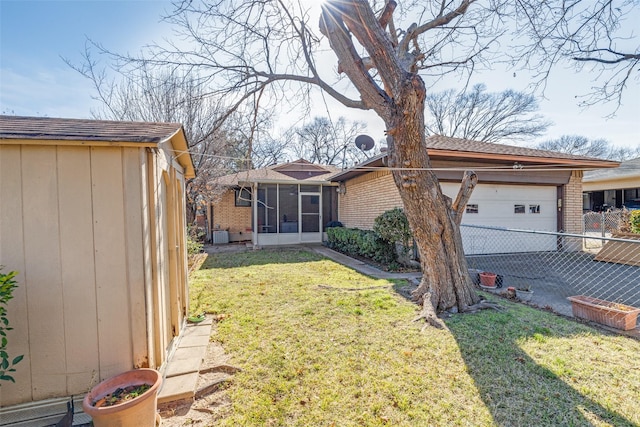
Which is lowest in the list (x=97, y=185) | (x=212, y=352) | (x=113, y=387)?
(x=212, y=352)

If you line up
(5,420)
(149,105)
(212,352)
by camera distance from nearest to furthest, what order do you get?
1. (5,420)
2. (212,352)
3. (149,105)

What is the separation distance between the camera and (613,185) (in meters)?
15.8

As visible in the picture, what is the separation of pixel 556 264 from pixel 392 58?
8.00 metres

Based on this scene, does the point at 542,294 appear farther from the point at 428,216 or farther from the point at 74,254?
the point at 74,254

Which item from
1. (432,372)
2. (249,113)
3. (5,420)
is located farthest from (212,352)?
(249,113)

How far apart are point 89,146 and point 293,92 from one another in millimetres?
4806

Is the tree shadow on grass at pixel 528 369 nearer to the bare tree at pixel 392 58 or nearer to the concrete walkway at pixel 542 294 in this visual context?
the concrete walkway at pixel 542 294

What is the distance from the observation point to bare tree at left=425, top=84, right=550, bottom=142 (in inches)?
890

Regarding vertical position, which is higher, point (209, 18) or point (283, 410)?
point (209, 18)

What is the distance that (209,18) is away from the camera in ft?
17.1

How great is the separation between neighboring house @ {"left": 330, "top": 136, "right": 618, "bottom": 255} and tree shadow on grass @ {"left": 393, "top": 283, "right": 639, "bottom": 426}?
4750mm

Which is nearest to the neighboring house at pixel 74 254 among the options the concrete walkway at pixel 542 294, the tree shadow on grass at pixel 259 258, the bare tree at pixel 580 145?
the concrete walkway at pixel 542 294

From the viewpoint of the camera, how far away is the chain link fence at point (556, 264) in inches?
210

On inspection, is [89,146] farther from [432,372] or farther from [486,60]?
[486,60]
